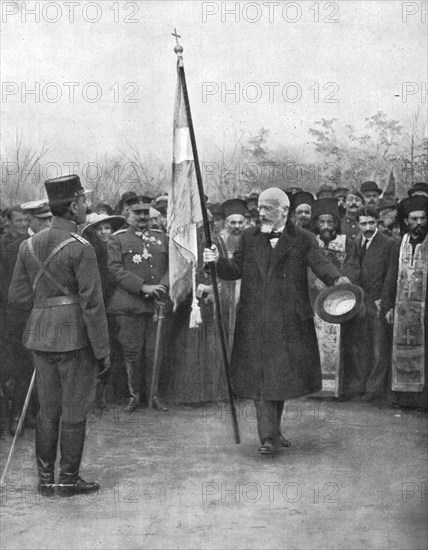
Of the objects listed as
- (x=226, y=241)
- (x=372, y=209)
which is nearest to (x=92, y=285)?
(x=226, y=241)

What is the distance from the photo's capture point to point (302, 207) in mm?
5688

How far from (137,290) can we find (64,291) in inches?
20.3

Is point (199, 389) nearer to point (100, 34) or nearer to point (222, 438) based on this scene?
point (222, 438)

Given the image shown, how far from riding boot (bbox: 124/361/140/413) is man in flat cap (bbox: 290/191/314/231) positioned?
1.35 m

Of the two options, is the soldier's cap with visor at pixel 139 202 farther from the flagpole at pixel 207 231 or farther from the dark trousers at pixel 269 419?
the dark trousers at pixel 269 419

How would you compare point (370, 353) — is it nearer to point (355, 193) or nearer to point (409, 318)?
point (409, 318)

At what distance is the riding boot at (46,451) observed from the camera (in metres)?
5.54

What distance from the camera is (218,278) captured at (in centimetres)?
578

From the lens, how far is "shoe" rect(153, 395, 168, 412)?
5.73 meters

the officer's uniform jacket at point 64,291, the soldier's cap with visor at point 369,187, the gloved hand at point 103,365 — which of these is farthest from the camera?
the soldier's cap with visor at point 369,187

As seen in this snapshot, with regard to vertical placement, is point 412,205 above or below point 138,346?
above

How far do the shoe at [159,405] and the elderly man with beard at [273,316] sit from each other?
453 millimetres

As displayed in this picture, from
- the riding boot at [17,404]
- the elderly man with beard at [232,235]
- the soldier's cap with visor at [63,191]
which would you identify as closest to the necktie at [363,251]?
the elderly man with beard at [232,235]

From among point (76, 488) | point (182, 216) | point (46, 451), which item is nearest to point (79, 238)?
point (182, 216)
